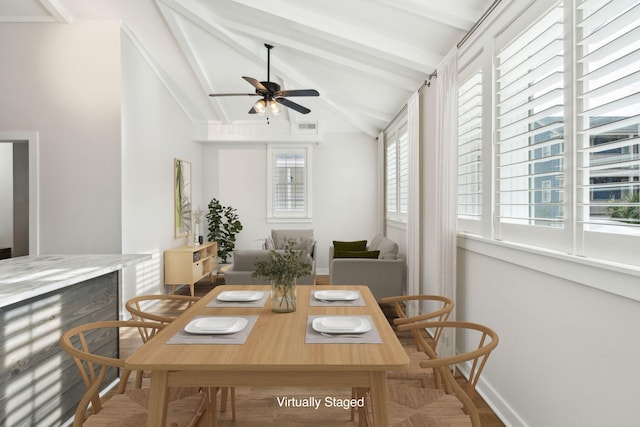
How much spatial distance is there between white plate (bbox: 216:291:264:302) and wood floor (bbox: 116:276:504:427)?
0.81 m

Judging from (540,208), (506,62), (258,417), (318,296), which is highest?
(506,62)

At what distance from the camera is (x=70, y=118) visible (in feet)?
14.4

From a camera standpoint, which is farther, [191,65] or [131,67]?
[191,65]

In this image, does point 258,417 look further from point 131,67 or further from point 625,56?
point 131,67

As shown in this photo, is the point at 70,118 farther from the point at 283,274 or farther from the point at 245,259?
the point at 283,274

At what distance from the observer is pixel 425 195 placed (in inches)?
171

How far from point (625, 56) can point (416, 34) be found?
85.8 inches

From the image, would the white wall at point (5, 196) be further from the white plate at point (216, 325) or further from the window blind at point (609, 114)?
the window blind at point (609, 114)

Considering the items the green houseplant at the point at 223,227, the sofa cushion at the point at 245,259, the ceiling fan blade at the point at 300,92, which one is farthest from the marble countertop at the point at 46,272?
the green houseplant at the point at 223,227

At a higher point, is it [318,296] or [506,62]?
[506,62]

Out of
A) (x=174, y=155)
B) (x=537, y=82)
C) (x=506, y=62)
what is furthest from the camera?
(x=174, y=155)

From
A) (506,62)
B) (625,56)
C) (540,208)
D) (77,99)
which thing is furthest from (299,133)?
(625,56)

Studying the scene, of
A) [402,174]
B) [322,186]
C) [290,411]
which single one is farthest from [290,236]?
[290,411]

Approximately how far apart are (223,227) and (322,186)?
6.97 feet
